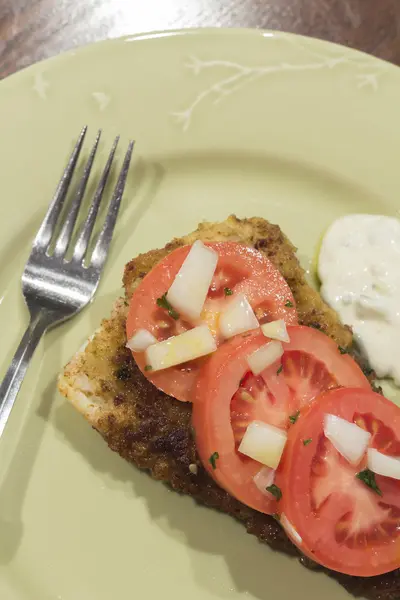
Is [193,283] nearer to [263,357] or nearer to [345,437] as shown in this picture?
[263,357]

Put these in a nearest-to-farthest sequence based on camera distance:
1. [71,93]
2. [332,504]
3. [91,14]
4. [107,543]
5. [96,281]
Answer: [332,504]
[107,543]
[96,281]
[71,93]
[91,14]

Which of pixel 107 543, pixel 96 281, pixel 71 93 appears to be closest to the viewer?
pixel 107 543

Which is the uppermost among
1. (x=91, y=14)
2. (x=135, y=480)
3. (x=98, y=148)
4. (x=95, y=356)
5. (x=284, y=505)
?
(x=91, y=14)

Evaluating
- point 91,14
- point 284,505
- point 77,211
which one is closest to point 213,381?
point 284,505

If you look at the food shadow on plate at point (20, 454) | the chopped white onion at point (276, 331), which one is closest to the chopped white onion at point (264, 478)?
the chopped white onion at point (276, 331)

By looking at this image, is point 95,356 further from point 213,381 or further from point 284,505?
point 284,505

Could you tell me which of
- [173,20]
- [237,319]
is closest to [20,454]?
[237,319]

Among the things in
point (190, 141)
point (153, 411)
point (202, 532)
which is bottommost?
point (202, 532)

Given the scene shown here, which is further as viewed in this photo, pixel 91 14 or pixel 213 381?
pixel 91 14
